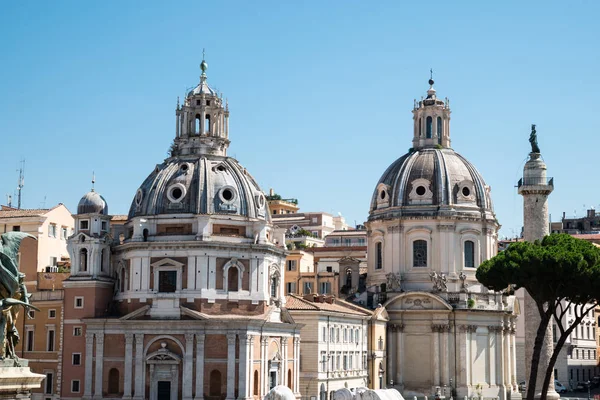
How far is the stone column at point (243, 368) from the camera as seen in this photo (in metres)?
59.4

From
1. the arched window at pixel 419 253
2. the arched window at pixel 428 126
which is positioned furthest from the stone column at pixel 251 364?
the arched window at pixel 428 126

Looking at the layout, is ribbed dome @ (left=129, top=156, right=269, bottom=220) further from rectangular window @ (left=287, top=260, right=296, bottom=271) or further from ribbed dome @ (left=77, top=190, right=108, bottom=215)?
rectangular window @ (left=287, top=260, right=296, bottom=271)

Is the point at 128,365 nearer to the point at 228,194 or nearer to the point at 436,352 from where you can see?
the point at 228,194

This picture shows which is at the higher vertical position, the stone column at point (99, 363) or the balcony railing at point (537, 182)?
the balcony railing at point (537, 182)

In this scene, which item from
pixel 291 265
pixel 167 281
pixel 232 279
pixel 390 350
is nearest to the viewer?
pixel 167 281

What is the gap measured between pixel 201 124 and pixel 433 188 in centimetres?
2340

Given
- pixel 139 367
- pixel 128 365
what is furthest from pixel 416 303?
pixel 128 365

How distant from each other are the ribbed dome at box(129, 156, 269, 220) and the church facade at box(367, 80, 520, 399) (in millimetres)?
18975

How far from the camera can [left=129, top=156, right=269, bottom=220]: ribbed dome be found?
210ft

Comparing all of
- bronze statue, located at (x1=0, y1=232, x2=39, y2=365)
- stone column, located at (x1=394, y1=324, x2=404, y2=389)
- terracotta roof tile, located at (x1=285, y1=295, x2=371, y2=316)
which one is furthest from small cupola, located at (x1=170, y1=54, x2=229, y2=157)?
bronze statue, located at (x1=0, y1=232, x2=39, y2=365)

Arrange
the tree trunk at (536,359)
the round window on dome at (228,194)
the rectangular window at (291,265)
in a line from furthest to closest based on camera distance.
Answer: the rectangular window at (291,265) < the round window on dome at (228,194) < the tree trunk at (536,359)

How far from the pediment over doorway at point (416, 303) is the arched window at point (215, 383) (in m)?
23.1

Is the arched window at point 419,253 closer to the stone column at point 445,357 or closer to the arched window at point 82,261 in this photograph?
the stone column at point 445,357

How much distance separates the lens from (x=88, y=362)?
62250 millimetres
